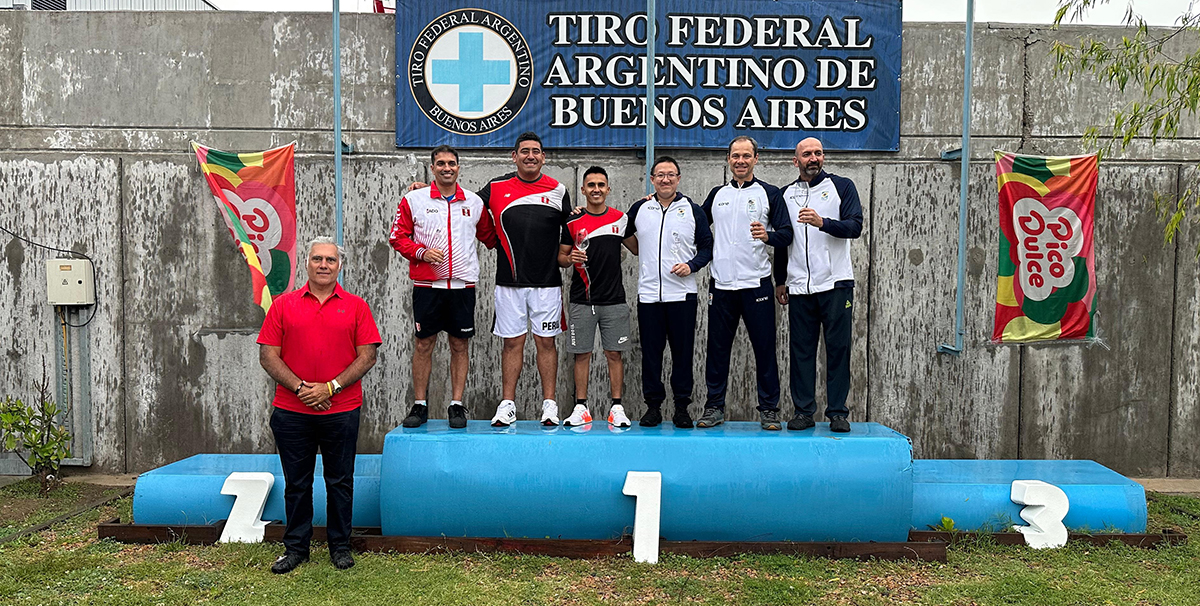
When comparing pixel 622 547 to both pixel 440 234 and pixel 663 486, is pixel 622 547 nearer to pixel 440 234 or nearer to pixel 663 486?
pixel 663 486

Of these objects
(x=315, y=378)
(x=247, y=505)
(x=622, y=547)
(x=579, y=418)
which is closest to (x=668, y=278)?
(x=579, y=418)

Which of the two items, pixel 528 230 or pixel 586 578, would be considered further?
pixel 528 230

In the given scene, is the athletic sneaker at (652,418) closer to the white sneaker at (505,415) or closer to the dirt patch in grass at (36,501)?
the white sneaker at (505,415)

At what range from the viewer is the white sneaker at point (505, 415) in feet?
16.8

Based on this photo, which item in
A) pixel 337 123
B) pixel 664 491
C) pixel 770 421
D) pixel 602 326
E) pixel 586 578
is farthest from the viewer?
pixel 337 123

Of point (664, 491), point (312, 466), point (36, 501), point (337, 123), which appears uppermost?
point (337, 123)

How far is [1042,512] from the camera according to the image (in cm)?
484

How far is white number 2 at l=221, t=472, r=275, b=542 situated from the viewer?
4727mm

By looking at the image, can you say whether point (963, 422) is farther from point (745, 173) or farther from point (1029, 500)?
point (745, 173)

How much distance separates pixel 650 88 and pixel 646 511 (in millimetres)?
3024

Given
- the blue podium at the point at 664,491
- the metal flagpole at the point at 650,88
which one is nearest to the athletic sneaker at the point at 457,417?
the blue podium at the point at 664,491

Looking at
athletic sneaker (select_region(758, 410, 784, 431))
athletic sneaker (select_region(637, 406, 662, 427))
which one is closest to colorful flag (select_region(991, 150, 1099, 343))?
athletic sneaker (select_region(758, 410, 784, 431))

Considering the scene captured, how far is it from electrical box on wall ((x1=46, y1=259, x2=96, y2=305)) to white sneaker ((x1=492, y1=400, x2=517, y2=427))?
3.39 metres

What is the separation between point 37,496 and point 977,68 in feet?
23.5
